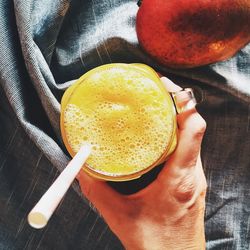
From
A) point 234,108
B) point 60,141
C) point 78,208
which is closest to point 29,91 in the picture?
point 60,141

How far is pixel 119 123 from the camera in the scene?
1.59ft

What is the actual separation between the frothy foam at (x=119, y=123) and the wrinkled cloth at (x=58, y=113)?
0.10 meters

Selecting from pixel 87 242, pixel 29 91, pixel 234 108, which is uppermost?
pixel 29 91

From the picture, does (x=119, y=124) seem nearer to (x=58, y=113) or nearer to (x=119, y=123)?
(x=119, y=123)

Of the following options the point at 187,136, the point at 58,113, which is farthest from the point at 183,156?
the point at 58,113

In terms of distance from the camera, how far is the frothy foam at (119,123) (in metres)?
0.49

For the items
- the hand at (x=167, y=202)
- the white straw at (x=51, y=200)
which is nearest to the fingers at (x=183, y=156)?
the hand at (x=167, y=202)

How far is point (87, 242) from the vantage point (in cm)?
68

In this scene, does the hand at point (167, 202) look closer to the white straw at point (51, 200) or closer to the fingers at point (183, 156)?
the fingers at point (183, 156)

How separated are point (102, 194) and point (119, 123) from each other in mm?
117

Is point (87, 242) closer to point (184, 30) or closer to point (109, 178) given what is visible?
point (109, 178)

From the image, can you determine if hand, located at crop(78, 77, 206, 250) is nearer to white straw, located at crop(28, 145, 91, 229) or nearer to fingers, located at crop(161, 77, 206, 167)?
fingers, located at crop(161, 77, 206, 167)

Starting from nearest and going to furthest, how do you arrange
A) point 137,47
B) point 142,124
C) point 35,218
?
point 35,218
point 142,124
point 137,47

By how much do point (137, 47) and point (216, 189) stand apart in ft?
0.78
